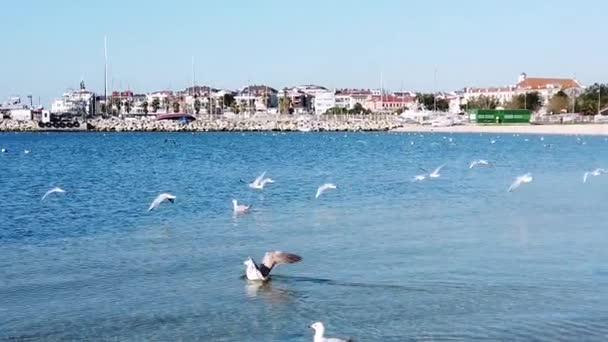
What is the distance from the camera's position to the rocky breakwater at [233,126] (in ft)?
443

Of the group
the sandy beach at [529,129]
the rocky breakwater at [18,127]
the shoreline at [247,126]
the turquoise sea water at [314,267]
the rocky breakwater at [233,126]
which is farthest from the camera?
the rocky breakwater at [18,127]

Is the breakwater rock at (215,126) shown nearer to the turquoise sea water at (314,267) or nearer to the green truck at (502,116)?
the green truck at (502,116)

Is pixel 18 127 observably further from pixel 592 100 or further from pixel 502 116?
pixel 592 100

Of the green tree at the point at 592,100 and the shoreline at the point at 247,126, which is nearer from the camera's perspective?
the shoreline at the point at 247,126

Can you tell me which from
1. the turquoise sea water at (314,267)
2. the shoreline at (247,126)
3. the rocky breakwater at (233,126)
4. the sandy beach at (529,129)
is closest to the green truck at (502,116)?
the shoreline at (247,126)

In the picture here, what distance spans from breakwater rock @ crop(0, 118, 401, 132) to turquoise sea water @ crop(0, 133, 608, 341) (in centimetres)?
10875

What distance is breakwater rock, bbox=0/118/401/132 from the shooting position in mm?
135250

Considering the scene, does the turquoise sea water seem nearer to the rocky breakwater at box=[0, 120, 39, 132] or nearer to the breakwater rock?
the breakwater rock

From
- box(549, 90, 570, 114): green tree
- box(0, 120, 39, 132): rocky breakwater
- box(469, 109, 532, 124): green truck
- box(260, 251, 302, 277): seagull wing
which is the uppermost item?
box(549, 90, 570, 114): green tree

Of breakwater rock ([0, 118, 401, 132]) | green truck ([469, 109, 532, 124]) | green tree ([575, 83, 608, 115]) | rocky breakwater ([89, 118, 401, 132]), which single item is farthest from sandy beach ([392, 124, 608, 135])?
green tree ([575, 83, 608, 115])

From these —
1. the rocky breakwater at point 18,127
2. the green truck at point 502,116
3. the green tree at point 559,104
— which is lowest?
the rocky breakwater at point 18,127

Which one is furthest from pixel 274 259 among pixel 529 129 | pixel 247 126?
pixel 247 126

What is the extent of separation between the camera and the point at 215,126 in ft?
456

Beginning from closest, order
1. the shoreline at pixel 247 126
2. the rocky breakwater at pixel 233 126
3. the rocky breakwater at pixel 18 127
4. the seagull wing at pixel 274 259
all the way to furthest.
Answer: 1. the seagull wing at pixel 274 259
2. the shoreline at pixel 247 126
3. the rocky breakwater at pixel 233 126
4. the rocky breakwater at pixel 18 127
